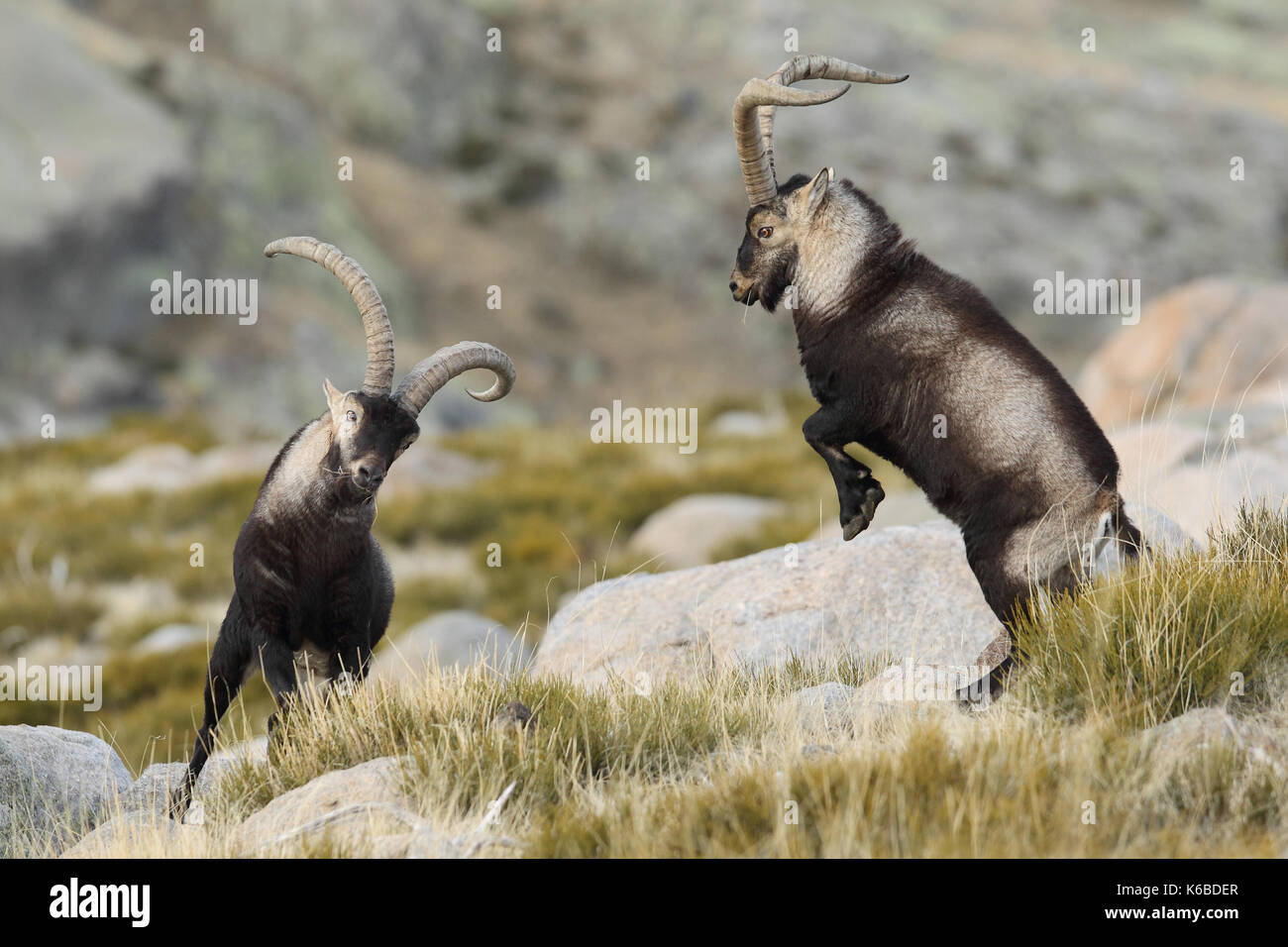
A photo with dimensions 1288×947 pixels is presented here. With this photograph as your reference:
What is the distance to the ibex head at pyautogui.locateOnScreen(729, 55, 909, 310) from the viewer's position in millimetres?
7523

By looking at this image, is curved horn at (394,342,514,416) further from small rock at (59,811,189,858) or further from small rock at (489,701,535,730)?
small rock at (59,811,189,858)

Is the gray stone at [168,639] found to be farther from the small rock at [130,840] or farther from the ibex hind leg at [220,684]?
the small rock at [130,840]

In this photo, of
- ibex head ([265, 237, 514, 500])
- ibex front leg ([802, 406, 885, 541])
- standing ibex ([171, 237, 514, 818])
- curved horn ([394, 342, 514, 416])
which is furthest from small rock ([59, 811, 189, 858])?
ibex front leg ([802, 406, 885, 541])

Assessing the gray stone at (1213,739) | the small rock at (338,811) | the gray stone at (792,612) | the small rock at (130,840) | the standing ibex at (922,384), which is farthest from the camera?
the gray stone at (792,612)

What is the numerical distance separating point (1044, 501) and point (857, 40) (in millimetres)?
49376

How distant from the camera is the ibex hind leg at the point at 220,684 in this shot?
7438 mm

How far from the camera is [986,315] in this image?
7262 millimetres

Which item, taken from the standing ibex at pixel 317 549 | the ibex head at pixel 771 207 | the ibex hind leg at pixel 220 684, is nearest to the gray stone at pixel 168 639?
the ibex hind leg at pixel 220 684

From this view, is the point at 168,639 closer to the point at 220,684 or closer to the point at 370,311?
the point at 220,684

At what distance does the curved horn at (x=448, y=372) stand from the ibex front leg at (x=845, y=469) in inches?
65.3

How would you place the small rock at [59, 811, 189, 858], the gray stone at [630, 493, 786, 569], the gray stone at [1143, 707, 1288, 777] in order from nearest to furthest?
the gray stone at [1143, 707, 1288, 777] → the small rock at [59, 811, 189, 858] → the gray stone at [630, 493, 786, 569]

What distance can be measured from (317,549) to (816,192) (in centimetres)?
328

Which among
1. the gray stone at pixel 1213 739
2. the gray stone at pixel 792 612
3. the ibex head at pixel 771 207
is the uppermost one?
the ibex head at pixel 771 207
